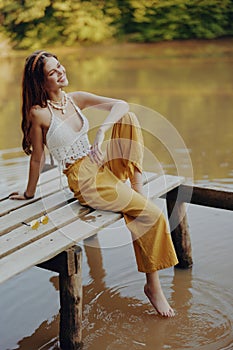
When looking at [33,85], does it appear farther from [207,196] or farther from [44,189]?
[207,196]

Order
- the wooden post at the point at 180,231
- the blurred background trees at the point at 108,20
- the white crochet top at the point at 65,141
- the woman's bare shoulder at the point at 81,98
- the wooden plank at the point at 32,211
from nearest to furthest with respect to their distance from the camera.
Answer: the wooden plank at the point at 32,211 < the white crochet top at the point at 65,141 < the woman's bare shoulder at the point at 81,98 < the wooden post at the point at 180,231 < the blurred background trees at the point at 108,20

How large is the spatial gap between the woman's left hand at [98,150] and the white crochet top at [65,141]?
45 millimetres

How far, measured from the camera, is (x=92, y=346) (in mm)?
2379

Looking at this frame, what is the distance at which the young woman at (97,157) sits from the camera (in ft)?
7.97

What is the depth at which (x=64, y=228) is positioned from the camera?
2.30 meters

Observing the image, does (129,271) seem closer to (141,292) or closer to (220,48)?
(141,292)

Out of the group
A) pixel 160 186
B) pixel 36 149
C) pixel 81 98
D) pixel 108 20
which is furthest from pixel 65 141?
pixel 108 20

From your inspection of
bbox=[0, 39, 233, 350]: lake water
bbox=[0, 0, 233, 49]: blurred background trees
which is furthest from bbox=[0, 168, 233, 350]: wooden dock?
bbox=[0, 0, 233, 49]: blurred background trees

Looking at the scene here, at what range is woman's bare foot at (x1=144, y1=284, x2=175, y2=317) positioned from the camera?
8.18ft

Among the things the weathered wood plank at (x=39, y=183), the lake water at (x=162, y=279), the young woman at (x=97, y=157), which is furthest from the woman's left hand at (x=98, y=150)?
the lake water at (x=162, y=279)

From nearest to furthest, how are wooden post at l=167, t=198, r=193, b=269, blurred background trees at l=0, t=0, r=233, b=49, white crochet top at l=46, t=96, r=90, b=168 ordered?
white crochet top at l=46, t=96, r=90, b=168 → wooden post at l=167, t=198, r=193, b=269 → blurred background trees at l=0, t=0, r=233, b=49

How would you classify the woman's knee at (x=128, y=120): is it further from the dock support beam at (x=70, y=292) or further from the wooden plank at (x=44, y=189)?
the dock support beam at (x=70, y=292)

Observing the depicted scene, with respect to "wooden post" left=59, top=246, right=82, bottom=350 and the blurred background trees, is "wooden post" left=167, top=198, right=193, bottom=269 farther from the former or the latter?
the blurred background trees

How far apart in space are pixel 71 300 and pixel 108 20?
40.1ft
